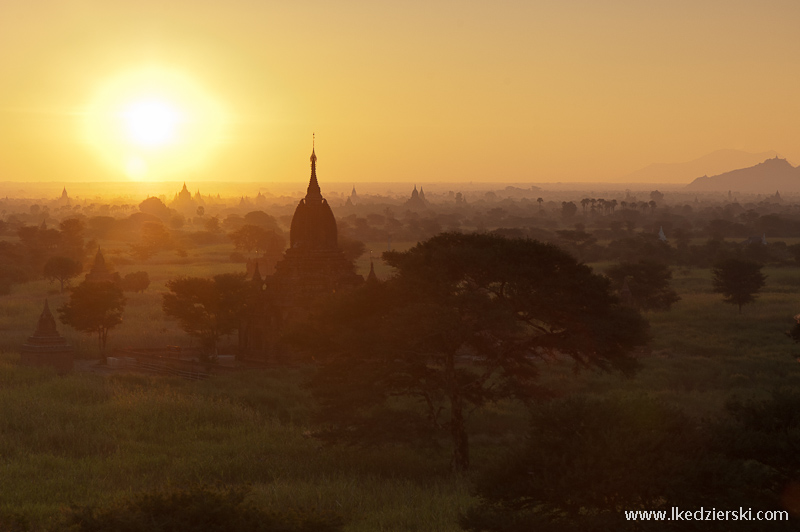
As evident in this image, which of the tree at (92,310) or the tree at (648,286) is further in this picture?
the tree at (648,286)

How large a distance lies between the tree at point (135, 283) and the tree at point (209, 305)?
1032 inches

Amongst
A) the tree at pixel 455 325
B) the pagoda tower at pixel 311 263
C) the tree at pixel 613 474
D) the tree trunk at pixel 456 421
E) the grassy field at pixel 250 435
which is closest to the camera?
the tree at pixel 613 474

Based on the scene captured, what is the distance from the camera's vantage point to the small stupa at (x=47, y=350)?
37.4 metres

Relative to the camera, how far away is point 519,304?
22781 mm

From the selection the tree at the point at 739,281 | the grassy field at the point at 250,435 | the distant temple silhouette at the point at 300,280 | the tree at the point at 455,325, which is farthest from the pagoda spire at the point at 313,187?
the tree at the point at 739,281

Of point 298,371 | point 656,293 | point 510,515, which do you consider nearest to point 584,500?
point 510,515

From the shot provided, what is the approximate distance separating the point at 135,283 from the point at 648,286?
3999 centimetres

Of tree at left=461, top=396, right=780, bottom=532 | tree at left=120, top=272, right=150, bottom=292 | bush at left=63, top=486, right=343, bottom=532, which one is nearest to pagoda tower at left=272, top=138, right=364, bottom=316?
tree at left=461, top=396, right=780, bottom=532

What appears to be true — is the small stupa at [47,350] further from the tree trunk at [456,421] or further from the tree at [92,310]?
the tree trunk at [456,421]

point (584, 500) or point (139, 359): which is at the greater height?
point (584, 500)

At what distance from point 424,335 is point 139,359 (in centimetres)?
2241

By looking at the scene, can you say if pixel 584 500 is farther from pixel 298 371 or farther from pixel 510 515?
pixel 298 371

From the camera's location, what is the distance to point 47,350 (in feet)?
123

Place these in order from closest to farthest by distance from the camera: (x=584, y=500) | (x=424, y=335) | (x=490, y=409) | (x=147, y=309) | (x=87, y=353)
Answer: (x=584, y=500), (x=424, y=335), (x=490, y=409), (x=87, y=353), (x=147, y=309)
